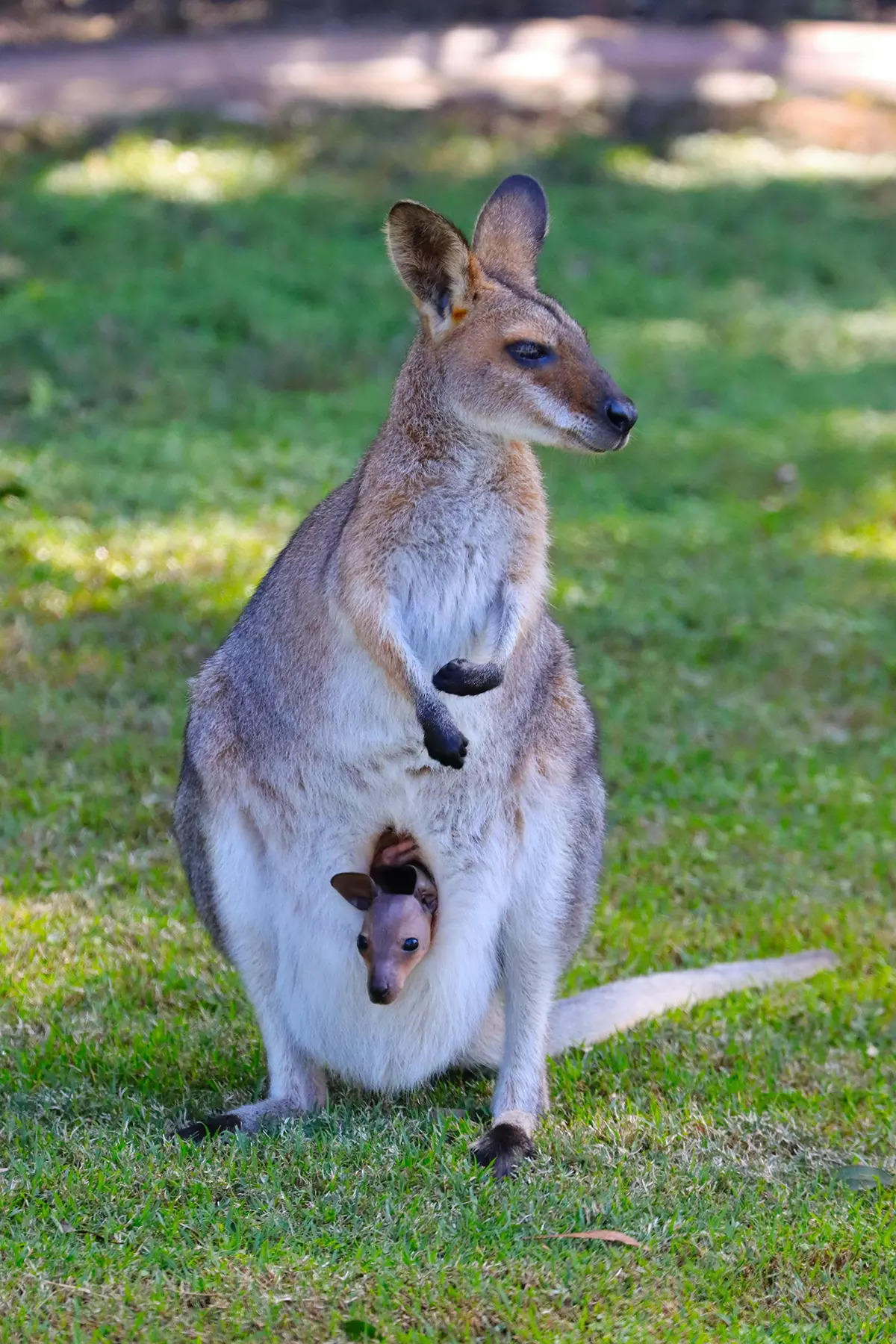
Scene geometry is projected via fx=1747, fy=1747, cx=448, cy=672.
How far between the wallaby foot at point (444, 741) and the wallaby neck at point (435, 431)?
1.53 feet

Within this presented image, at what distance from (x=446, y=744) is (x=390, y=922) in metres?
0.33

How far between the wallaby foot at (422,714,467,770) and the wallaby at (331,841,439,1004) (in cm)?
25

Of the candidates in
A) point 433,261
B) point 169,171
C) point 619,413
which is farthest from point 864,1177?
point 169,171

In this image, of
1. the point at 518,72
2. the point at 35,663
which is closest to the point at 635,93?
the point at 518,72

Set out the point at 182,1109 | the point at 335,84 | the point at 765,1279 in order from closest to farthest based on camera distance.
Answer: the point at 765,1279 < the point at 182,1109 < the point at 335,84

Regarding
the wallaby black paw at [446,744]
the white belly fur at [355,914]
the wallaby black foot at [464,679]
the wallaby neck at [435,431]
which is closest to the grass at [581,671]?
the white belly fur at [355,914]

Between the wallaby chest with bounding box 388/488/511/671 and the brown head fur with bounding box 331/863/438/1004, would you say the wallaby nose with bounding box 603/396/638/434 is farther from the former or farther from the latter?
the brown head fur with bounding box 331/863/438/1004

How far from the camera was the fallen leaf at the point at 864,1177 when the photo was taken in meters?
3.07

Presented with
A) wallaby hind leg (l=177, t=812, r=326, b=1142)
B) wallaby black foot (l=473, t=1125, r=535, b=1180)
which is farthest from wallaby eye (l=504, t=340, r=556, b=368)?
wallaby black foot (l=473, t=1125, r=535, b=1180)

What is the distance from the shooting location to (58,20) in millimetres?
11055

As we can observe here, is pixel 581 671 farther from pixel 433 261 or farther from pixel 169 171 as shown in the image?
pixel 169 171

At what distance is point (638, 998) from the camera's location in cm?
355

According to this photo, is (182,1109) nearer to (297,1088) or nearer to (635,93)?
(297,1088)

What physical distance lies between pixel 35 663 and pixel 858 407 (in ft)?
15.4
